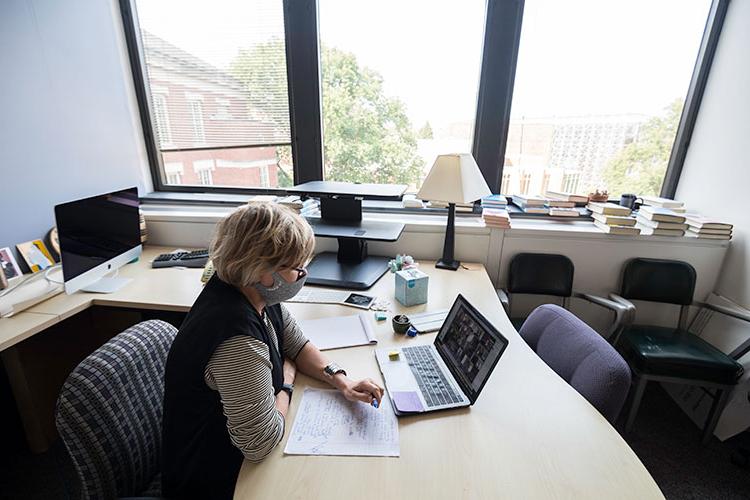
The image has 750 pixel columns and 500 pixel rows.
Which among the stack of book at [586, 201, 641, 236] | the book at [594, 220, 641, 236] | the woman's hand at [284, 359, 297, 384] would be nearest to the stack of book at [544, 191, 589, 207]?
the stack of book at [586, 201, 641, 236]

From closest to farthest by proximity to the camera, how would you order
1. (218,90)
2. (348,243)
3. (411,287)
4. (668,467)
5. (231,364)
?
(231,364), (411,287), (668,467), (348,243), (218,90)

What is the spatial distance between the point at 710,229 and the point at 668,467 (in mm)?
1190

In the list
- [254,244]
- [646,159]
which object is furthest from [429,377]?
[646,159]

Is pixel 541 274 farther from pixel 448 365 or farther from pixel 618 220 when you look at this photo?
pixel 448 365

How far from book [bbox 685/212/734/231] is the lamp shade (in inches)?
45.7

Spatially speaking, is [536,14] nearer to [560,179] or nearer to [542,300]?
[560,179]

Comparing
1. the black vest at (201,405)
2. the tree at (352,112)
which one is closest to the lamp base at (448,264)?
the tree at (352,112)

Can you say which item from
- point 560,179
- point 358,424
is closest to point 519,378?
point 358,424

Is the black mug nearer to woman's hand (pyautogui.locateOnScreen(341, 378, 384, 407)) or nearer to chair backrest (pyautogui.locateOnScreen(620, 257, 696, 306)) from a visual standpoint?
chair backrest (pyautogui.locateOnScreen(620, 257, 696, 306))

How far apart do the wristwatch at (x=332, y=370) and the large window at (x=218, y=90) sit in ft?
5.85

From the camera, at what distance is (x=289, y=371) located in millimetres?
1085

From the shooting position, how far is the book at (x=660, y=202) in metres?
2.03

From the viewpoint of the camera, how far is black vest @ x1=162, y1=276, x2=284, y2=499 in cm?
80

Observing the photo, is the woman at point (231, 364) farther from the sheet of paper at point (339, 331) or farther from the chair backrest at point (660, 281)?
the chair backrest at point (660, 281)
